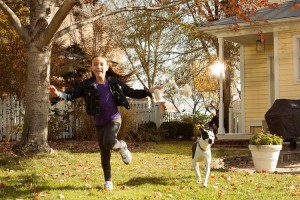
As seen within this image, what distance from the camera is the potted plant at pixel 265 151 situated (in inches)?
408

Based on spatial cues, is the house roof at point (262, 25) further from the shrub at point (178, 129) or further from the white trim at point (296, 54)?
the shrub at point (178, 129)

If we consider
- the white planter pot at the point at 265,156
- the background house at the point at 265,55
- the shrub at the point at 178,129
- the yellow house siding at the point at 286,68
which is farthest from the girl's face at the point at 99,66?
the shrub at the point at 178,129

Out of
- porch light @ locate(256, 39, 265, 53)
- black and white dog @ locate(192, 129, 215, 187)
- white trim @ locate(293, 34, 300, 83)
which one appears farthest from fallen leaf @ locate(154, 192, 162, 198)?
porch light @ locate(256, 39, 265, 53)

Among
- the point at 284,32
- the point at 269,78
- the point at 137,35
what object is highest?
the point at 137,35

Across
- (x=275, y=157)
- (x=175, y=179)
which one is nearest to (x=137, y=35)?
(x=275, y=157)

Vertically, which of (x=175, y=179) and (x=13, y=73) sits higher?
(x=13, y=73)

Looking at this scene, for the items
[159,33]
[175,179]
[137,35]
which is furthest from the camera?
[159,33]

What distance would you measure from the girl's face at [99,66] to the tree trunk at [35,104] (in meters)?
4.02

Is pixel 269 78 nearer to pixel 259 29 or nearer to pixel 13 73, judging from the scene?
pixel 259 29

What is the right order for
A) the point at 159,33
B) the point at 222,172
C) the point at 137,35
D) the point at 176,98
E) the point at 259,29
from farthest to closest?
1. the point at 176,98
2. the point at 159,33
3. the point at 137,35
4. the point at 259,29
5. the point at 222,172

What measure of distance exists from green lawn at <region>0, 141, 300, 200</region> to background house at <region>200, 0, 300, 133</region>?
786 cm

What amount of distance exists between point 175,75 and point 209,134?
26030 mm

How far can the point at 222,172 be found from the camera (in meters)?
9.58

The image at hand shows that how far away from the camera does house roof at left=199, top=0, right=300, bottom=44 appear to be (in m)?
16.5
